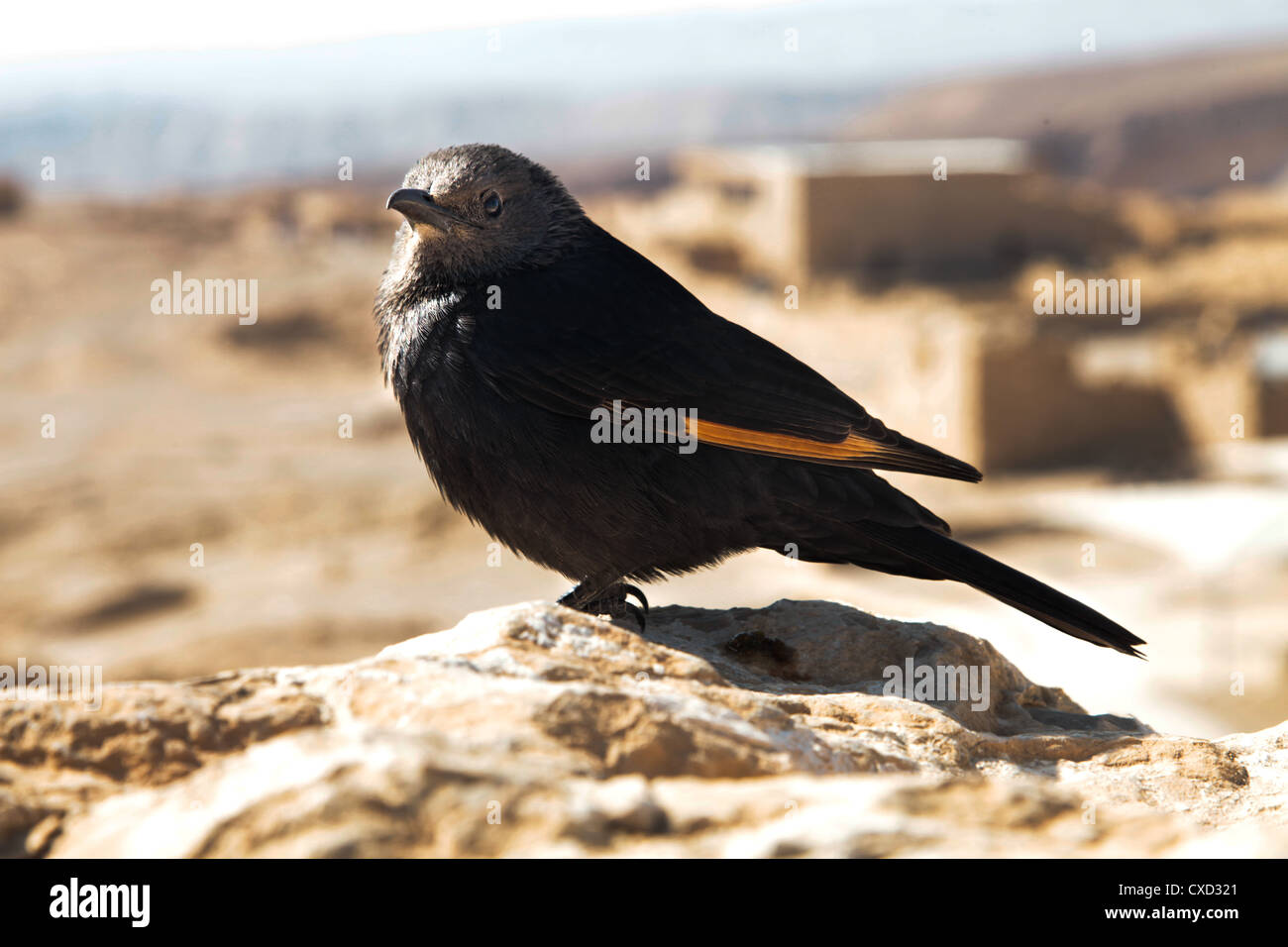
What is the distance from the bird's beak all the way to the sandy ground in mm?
6329

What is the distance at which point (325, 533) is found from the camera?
2319cm

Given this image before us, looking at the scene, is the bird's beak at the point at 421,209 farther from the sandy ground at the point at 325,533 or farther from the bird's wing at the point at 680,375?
the sandy ground at the point at 325,533

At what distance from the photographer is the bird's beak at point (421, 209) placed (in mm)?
4121

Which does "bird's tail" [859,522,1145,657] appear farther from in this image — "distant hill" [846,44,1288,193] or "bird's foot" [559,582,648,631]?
"distant hill" [846,44,1288,193]

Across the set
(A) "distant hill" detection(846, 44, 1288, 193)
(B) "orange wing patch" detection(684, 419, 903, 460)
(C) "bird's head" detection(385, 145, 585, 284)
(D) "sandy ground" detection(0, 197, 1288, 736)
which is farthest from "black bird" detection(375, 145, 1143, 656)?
(A) "distant hill" detection(846, 44, 1288, 193)

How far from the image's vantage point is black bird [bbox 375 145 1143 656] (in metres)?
3.74

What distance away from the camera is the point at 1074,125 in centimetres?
8862

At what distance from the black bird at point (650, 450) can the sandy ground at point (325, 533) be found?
5.66 meters

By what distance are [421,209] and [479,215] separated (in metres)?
0.19

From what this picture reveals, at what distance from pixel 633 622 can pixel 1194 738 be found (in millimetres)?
1519

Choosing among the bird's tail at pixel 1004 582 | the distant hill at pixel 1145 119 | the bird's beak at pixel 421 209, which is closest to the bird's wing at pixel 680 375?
the bird's tail at pixel 1004 582

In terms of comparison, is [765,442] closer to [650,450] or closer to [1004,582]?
[650,450]

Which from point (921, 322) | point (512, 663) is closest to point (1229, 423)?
point (921, 322)

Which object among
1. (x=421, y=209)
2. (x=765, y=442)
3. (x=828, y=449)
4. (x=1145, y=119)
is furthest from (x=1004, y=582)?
(x=1145, y=119)
